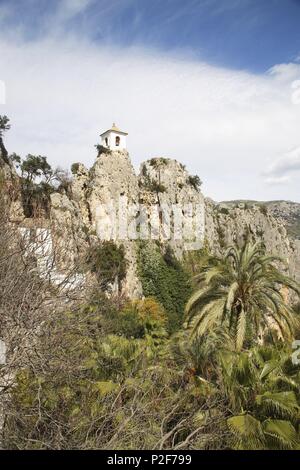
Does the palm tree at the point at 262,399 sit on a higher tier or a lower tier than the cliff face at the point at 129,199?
lower

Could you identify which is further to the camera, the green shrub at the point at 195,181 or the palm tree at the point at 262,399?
the green shrub at the point at 195,181

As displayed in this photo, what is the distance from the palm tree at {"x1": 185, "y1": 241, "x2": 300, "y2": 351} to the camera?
13.6 metres

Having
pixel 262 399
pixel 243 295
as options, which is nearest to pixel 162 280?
pixel 243 295

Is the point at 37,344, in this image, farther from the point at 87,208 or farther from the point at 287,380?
Answer: the point at 87,208

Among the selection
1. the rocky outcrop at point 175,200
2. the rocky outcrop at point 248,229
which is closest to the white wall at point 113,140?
the rocky outcrop at point 175,200

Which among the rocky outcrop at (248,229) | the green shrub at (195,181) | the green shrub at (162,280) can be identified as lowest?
the green shrub at (162,280)

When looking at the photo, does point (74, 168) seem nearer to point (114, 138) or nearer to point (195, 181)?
point (114, 138)

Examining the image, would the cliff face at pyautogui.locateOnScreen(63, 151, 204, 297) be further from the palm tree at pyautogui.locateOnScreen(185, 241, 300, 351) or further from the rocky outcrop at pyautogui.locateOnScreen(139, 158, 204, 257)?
the palm tree at pyautogui.locateOnScreen(185, 241, 300, 351)

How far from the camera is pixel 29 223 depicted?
10.2 m

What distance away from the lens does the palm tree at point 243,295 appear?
13.6 meters

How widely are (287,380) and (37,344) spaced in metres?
5.31

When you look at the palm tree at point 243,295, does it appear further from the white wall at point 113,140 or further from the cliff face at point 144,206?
the white wall at point 113,140
